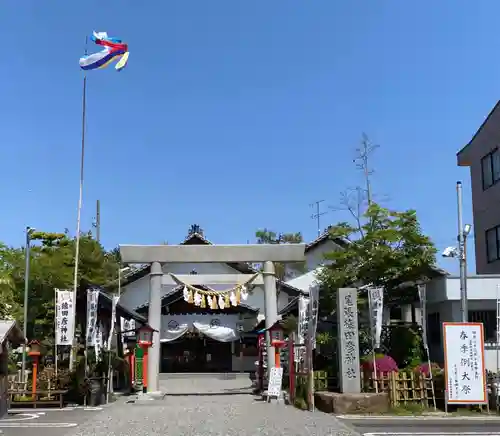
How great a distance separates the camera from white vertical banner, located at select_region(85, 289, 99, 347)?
19922 mm

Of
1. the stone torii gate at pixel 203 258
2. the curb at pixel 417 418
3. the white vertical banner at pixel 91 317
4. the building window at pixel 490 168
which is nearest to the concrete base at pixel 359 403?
the curb at pixel 417 418

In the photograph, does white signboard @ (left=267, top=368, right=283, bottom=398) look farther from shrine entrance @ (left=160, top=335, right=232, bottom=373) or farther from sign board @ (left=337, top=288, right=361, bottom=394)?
shrine entrance @ (left=160, top=335, right=232, bottom=373)

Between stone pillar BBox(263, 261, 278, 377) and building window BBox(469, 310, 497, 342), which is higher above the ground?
stone pillar BBox(263, 261, 278, 377)

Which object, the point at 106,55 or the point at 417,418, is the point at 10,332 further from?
the point at 106,55

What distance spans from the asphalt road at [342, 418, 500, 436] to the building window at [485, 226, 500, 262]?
13.0 metres

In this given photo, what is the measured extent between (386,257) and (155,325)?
8822mm

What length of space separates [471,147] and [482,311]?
9.09 metres

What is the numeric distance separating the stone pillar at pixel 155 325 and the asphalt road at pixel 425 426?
8.29 metres

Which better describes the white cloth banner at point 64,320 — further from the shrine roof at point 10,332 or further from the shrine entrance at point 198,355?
the shrine entrance at point 198,355

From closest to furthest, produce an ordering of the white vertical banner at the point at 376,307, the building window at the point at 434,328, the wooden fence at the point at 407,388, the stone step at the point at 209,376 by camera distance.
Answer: the wooden fence at the point at 407,388, the white vertical banner at the point at 376,307, the building window at the point at 434,328, the stone step at the point at 209,376

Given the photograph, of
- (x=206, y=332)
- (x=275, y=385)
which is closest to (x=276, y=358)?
(x=275, y=385)

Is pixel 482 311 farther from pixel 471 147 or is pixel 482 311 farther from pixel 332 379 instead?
pixel 471 147

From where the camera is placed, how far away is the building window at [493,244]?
86.5 feet

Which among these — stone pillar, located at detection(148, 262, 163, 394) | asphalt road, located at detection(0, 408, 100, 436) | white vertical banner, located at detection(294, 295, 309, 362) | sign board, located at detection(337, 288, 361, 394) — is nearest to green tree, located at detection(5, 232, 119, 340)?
stone pillar, located at detection(148, 262, 163, 394)
